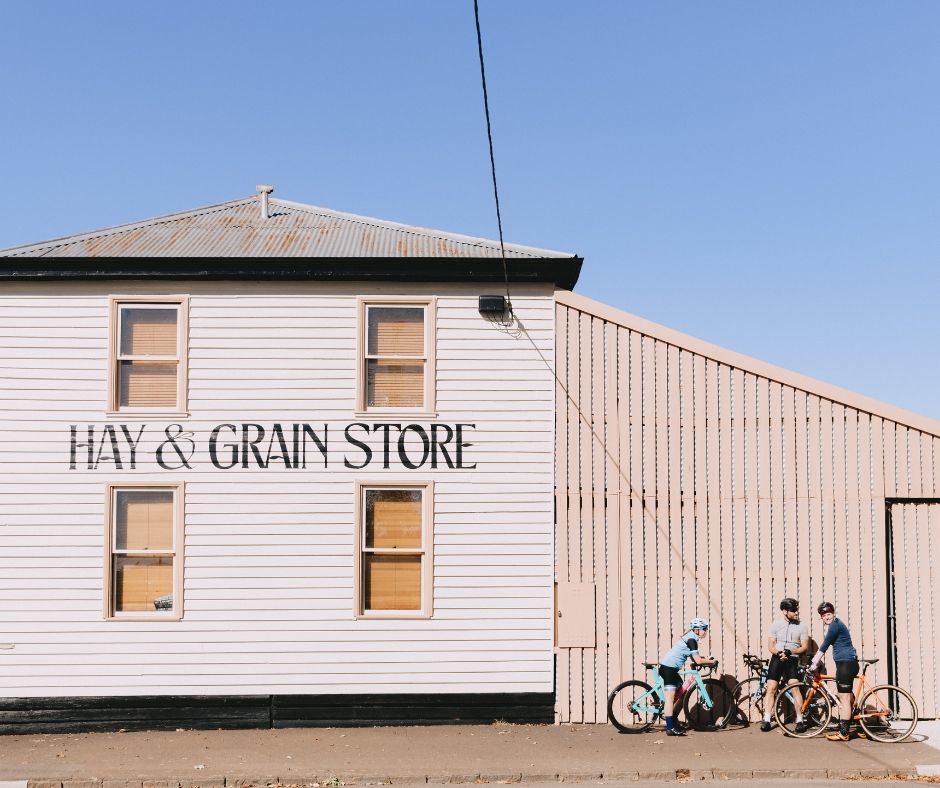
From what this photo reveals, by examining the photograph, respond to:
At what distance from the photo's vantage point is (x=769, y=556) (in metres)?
14.1

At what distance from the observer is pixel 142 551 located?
555 inches

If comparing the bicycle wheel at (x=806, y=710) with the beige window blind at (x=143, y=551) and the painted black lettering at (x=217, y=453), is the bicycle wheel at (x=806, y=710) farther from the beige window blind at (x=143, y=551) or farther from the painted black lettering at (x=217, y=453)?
the beige window blind at (x=143, y=551)

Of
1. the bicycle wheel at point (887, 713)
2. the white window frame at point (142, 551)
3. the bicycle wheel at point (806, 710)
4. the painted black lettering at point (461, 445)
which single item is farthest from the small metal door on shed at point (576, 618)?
the white window frame at point (142, 551)

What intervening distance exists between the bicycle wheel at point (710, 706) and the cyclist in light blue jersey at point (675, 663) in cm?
27

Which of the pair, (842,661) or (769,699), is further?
(769,699)

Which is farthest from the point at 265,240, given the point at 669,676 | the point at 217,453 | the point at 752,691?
the point at 752,691

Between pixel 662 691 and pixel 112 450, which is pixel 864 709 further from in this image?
pixel 112 450

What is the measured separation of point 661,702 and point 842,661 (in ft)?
7.72

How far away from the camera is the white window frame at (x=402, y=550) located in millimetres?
14000

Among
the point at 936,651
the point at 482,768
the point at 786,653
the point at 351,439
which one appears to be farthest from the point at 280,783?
the point at 936,651

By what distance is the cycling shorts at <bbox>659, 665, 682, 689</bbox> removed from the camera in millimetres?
13312

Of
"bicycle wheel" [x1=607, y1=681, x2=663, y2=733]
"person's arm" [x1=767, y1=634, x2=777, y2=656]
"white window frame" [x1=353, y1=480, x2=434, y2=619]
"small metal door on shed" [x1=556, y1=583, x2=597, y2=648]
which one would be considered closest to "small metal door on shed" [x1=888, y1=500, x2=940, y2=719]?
"person's arm" [x1=767, y1=634, x2=777, y2=656]

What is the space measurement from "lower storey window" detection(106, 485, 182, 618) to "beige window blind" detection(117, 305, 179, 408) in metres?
1.27

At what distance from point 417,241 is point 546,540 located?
4.86 meters
